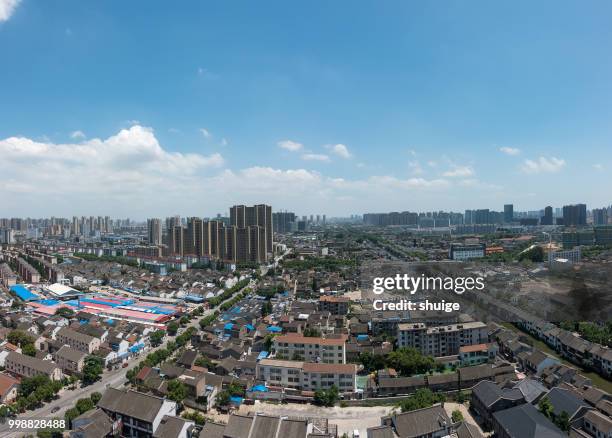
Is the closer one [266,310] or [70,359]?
[70,359]

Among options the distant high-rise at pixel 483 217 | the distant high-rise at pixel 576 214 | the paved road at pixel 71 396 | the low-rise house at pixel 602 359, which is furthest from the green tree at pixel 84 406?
the distant high-rise at pixel 483 217

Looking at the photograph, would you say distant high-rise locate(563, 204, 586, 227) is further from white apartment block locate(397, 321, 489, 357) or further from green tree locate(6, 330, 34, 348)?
green tree locate(6, 330, 34, 348)

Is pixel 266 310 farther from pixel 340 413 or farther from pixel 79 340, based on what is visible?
pixel 340 413

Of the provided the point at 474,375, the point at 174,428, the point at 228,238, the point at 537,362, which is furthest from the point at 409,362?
the point at 228,238

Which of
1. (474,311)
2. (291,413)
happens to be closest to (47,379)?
(291,413)

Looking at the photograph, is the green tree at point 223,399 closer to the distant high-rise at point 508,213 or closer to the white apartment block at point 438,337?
the white apartment block at point 438,337

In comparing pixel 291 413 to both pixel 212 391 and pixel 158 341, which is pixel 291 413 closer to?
pixel 212 391
